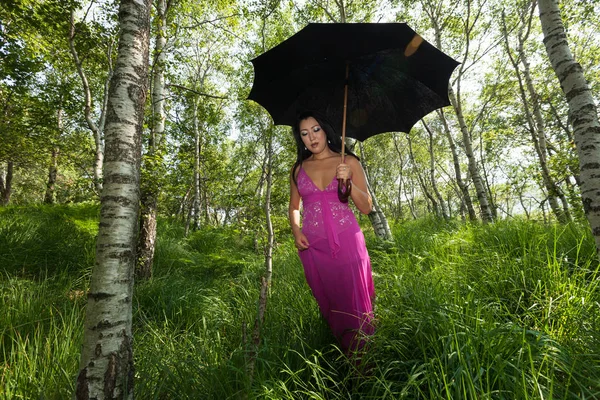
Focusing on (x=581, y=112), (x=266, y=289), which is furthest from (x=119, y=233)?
(x=581, y=112)

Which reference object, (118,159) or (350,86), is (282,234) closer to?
(350,86)

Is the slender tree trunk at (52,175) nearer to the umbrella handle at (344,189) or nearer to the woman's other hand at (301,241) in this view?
the woman's other hand at (301,241)

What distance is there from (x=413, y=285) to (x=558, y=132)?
21.1 m

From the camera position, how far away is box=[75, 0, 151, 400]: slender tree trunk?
140 cm

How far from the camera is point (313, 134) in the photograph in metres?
2.31

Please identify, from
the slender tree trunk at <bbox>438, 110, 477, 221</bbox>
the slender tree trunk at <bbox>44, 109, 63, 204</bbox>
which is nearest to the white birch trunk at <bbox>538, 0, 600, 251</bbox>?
the slender tree trunk at <bbox>438, 110, 477, 221</bbox>

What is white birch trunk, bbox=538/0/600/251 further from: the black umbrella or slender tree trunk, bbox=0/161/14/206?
slender tree trunk, bbox=0/161/14/206

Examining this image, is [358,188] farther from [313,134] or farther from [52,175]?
[52,175]

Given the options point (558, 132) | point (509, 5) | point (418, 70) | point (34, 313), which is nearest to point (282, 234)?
point (34, 313)

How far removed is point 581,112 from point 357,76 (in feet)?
7.28

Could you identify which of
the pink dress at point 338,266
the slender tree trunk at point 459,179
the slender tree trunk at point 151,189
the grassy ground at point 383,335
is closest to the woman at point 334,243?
the pink dress at point 338,266

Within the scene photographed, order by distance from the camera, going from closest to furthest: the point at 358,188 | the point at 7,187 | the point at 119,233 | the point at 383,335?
the point at 119,233, the point at 383,335, the point at 358,188, the point at 7,187

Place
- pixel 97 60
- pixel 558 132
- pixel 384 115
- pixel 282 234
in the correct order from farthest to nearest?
pixel 558 132 < pixel 282 234 < pixel 97 60 < pixel 384 115

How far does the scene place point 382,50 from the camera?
6.98 feet
